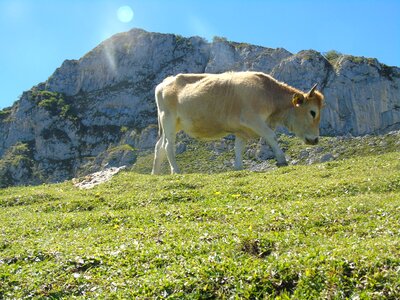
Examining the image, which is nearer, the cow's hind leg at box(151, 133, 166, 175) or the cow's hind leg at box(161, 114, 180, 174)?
the cow's hind leg at box(161, 114, 180, 174)

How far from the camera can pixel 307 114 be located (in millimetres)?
21562

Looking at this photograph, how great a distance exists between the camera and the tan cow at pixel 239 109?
21.0 meters

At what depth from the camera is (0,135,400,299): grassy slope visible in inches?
278

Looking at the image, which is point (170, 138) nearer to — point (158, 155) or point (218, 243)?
point (158, 155)

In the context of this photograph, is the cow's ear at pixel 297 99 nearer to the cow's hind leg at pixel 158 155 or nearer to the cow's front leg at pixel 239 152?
the cow's front leg at pixel 239 152

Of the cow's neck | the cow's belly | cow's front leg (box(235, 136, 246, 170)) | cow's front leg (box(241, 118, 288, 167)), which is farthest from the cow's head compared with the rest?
cow's front leg (box(235, 136, 246, 170))

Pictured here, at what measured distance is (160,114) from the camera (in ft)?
78.1

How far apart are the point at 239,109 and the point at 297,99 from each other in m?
2.72

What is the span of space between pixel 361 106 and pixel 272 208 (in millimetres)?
167659

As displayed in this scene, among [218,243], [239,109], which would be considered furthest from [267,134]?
[218,243]

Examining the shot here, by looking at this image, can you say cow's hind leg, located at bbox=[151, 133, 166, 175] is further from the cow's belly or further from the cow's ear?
the cow's ear

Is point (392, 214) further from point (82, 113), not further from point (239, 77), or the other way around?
point (82, 113)

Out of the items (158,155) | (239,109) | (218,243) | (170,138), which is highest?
(239,109)

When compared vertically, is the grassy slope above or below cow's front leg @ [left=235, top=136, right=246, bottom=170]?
below
